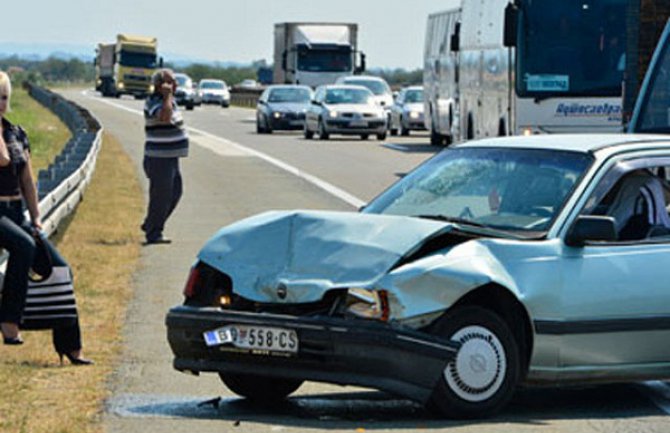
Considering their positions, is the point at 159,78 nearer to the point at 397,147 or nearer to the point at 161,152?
the point at 161,152

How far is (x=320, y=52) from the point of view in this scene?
224 ft

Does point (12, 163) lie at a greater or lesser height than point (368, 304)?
greater

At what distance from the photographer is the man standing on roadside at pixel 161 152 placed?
18703 millimetres

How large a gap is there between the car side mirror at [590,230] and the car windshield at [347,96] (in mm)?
39457

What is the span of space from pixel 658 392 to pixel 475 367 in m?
1.65

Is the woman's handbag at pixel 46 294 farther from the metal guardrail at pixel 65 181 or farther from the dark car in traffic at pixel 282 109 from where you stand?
the dark car in traffic at pixel 282 109

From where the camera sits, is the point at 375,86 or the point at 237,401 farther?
the point at 375,86

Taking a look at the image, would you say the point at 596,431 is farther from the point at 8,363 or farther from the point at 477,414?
the point at 8,363

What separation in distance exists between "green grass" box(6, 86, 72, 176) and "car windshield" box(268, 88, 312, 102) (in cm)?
578

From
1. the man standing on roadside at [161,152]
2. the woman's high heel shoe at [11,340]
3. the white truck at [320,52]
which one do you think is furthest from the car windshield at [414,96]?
the woman's high heel shoe at [11,340]

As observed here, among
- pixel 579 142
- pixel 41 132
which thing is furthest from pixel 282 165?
pixel 579 142

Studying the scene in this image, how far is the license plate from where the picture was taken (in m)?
9.01

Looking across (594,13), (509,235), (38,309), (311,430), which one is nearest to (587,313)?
(509,235)

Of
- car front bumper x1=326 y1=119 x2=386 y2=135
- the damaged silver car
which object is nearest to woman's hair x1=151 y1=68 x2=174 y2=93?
the damaged silver car
